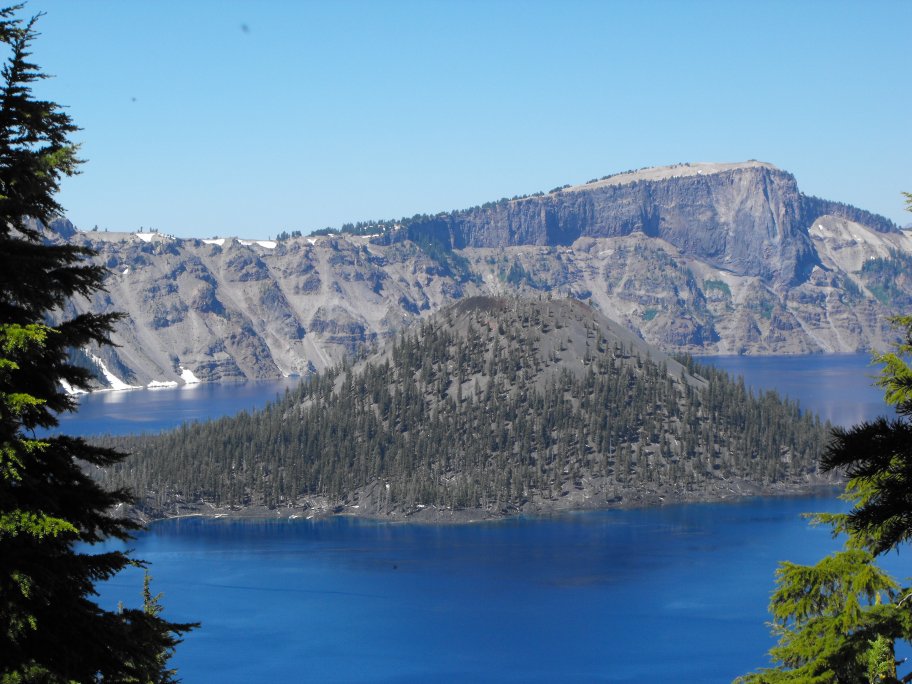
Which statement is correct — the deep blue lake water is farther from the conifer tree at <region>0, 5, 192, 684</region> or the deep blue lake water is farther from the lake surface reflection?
the conifer tree at <region>0, 5, 192, 684</region>

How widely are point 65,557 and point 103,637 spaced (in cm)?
135

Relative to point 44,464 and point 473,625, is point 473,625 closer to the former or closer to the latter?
point 473,625

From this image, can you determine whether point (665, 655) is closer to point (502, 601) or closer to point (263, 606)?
point (502, 601)

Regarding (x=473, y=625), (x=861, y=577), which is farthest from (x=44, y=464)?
(x=473, y=625)

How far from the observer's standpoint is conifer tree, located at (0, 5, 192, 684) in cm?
1750

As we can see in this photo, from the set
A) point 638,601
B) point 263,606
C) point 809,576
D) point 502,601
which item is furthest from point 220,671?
point 809,576

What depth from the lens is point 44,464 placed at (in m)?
18.7

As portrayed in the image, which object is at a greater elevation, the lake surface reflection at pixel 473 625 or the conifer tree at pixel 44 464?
the conifer tree at pixel 44 464

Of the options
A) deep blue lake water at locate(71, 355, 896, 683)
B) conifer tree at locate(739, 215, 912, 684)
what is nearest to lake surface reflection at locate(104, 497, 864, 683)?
deep blue lake water at locate(71, 355, 896, 683)

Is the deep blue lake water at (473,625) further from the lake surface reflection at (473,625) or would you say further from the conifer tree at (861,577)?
the conifer tree at (861,577)

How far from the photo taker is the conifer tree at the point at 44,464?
1750 cm

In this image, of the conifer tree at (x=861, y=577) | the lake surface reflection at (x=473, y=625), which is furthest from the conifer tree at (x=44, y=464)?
the lake surface reflection at (x=473, y=625)

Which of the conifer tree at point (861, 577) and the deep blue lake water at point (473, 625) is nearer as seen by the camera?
the conifer tree at point (861, 577)

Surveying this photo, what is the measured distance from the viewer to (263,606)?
179 metres
